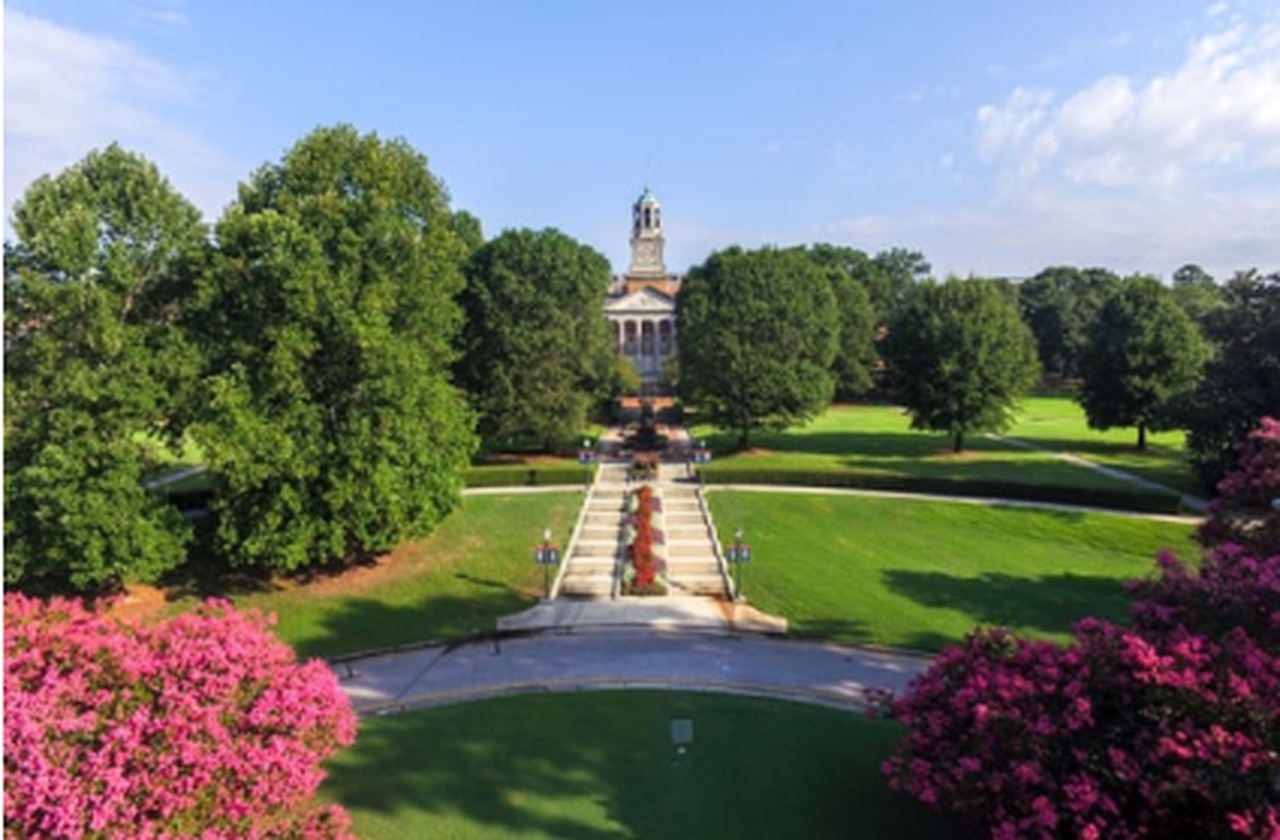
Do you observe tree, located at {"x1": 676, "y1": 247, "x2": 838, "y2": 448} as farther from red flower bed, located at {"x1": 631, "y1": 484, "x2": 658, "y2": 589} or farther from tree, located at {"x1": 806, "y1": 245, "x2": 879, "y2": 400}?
tree, located at {"x1": 806, "y1": 245, "x2": 879, "y2": 400}

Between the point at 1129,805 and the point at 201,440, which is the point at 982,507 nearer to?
the point at 1129,805

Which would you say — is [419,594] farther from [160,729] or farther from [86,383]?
[160,729]

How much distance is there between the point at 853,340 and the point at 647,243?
47454mm

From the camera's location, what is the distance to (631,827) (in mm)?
10984

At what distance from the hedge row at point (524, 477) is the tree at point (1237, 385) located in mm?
25413

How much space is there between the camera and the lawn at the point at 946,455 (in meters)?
33.9

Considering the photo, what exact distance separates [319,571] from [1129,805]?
2153cm

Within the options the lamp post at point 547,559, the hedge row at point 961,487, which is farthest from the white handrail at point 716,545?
the lamp post at point 547,559

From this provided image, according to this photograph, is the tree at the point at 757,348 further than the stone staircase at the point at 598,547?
Yes

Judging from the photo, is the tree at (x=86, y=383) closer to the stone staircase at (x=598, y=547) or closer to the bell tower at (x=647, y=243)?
the stone staircase at (x=598, y=547)

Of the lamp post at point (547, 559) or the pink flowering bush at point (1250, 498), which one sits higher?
the pink flowering bush at point (1250, 498)

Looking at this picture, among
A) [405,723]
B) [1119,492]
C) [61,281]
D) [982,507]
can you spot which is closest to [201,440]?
[61,281]

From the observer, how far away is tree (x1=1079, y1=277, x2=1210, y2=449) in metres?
40.7

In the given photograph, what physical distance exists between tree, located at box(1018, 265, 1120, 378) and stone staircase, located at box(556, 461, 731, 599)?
63156 mm
